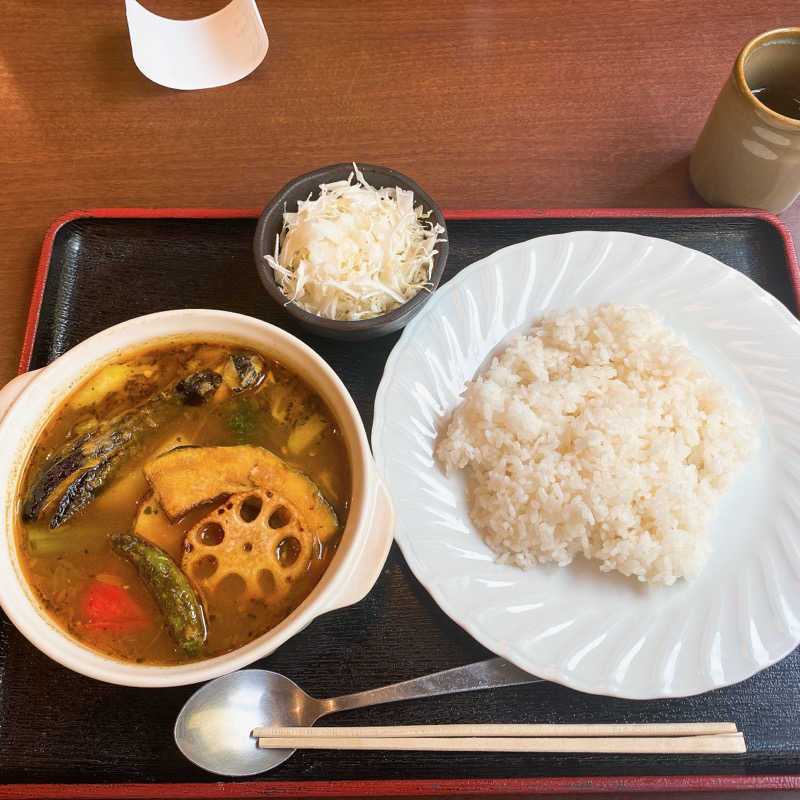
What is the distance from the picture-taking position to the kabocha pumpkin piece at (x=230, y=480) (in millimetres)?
1551

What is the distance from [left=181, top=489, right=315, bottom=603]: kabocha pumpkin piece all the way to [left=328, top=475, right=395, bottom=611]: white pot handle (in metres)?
0.11

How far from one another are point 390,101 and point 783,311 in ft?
5.06

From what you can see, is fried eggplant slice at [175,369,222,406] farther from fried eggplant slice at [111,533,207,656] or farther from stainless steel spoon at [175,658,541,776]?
stainless steel spoon at [175,658,541,776]

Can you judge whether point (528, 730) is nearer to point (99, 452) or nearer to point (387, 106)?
point (99, 452)

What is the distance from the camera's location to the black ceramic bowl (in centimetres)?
187

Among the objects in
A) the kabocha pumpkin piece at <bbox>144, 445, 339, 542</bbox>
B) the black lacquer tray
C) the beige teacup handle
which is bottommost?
the black lacquer tray

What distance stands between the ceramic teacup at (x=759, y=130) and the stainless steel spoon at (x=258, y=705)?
166 centimetres

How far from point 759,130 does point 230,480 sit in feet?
5.92

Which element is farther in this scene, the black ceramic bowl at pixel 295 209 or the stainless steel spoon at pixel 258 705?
the black ceramic bowl at pixel 295 209

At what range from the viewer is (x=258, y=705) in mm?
1632

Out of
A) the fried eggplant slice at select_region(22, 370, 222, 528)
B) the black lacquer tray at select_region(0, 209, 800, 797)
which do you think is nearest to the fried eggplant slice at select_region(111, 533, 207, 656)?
the fried eggplant slice at select_region(22, 370, 222, 528)

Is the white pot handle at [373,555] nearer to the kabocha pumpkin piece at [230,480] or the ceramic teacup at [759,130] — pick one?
the kabocha pumpkin piece at [230,480]

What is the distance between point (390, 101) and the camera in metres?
2.60

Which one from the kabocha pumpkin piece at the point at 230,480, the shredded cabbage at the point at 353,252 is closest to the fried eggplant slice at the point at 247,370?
the kabocha pumpkin piece at the point at 230,480
